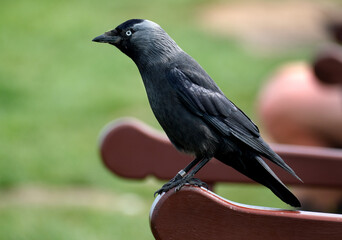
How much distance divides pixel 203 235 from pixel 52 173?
14.2 feet

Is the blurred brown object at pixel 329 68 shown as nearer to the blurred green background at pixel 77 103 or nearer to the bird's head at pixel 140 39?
the bird's head at pixel 140 39

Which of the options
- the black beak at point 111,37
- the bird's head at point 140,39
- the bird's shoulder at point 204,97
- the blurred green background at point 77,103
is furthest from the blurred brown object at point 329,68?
the blurred green background at point 77,103

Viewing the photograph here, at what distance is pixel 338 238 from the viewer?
6.08ft

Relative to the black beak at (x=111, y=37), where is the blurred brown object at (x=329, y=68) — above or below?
below

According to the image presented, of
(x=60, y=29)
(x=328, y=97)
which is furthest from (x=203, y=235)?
(x=60, y=29)

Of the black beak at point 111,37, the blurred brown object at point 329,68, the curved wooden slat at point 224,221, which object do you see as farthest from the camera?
the blurred brown object at point 329,68

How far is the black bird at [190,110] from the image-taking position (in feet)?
6.89

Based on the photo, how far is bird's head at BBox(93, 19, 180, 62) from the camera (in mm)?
2090

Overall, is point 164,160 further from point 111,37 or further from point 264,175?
point 111,37

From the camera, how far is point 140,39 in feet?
6.86

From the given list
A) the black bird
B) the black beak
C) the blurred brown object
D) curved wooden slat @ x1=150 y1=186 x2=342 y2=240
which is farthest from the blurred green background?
curved wooden slat @ x1=150 y1=186 x2=342 y2=240

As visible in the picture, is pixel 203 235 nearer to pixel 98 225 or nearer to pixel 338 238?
pixel 338 238

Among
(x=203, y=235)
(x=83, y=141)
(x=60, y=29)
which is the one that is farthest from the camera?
(x=60, y=29)

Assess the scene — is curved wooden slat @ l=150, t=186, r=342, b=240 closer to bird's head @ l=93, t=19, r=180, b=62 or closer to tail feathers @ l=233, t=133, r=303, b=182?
tail feathers @ l=233, t=133, r=303, b=182
